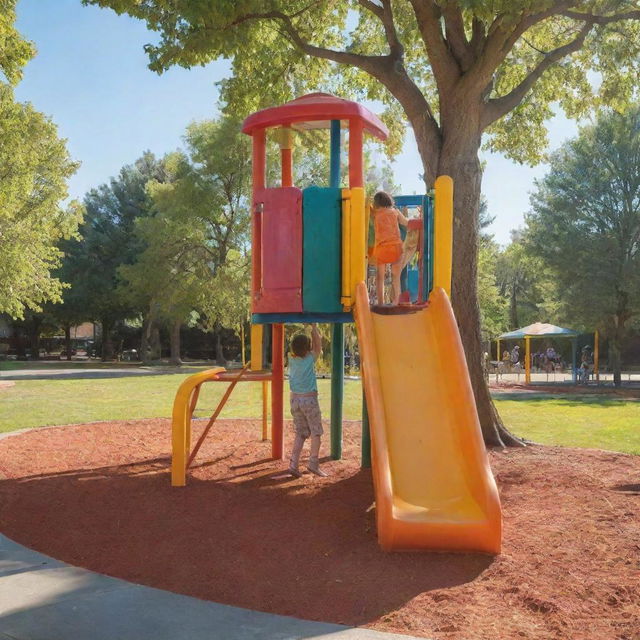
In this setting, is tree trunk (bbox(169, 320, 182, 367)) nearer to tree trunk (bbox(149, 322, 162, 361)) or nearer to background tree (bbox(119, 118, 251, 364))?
background tree (bbox(119, 118, 251, 364))

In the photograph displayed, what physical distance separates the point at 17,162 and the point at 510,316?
4953cm

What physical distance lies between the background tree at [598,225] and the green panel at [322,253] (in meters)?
21.2

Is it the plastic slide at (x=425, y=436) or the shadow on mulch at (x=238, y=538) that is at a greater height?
the plastic slide at (x=425, y=436)

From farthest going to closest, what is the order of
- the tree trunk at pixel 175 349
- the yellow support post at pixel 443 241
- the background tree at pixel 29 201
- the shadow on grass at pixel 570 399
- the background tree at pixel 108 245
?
the background tree at pixel 108 245
the tree trunk at pixel 175 349
the background tree at pixel 29 201
the shadow on grass at pixel 570 399
the yellow support post at pixel 443 241

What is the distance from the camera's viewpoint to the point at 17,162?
24.1 meters

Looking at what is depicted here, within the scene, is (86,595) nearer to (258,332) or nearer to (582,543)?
(582,543)

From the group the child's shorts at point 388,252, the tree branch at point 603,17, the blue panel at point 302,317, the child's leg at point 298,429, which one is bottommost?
the child's leg at point 298,429

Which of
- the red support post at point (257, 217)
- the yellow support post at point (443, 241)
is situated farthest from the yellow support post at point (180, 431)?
the yellow support post at point (443, 241)

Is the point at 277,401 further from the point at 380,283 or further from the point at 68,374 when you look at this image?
the point at 68,374

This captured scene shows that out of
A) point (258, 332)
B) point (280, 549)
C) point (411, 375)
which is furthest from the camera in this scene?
point (258, 332)

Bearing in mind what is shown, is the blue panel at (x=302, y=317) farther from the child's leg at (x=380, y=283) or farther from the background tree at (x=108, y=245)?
the background tree at (x=108, y=245)

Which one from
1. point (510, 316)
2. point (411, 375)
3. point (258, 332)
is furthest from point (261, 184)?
point (510, 316)

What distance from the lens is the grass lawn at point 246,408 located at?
1253 cm

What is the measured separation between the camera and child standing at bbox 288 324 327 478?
7.88 metres
